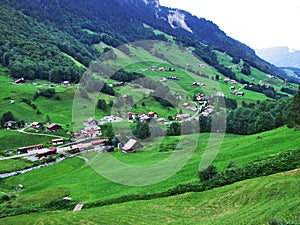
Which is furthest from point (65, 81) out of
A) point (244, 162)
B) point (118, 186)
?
point (244, 162)

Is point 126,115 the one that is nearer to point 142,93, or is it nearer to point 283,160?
point 142,93

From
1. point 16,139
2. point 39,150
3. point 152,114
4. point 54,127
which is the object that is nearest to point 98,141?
point 39,150

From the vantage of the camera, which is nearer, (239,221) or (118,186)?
→ (239,221)

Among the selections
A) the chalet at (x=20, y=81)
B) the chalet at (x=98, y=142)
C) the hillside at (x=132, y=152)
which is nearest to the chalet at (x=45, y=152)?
the hillside at (x=132, y=152)

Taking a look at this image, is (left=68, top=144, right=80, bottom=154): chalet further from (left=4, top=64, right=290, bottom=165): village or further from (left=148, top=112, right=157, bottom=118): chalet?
(left=148, top=112, right=157, bottom=118): chalet

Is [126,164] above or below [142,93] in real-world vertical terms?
below
